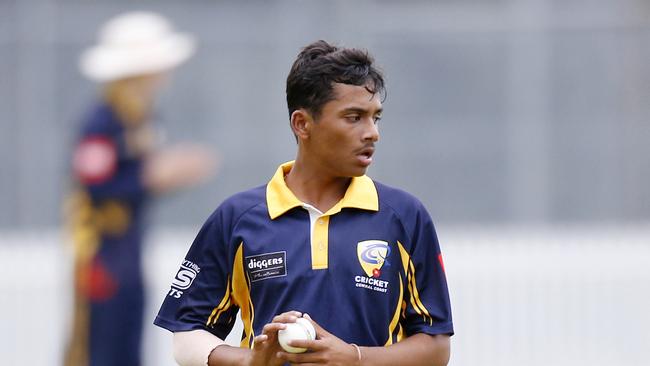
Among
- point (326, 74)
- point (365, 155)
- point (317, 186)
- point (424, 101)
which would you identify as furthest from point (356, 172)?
point (424, 101)

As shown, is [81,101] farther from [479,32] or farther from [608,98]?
[608,98]

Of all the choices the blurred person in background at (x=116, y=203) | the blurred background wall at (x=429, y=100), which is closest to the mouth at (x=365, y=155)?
the blurred person in background at (x=116, y=203)

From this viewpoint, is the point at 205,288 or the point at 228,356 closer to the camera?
the point at 228,356

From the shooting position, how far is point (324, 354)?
334 cm

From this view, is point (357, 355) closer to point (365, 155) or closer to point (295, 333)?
point (295, 333)

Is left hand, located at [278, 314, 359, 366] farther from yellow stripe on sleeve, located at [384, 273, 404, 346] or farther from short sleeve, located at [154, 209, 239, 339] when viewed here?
short sleeve, located at [154, 209, 239, 339]

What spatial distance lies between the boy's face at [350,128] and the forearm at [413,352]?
0.45 meters

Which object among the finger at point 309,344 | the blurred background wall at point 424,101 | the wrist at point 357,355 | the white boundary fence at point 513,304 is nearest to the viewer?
the finger at point 309,344

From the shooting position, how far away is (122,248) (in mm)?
6918

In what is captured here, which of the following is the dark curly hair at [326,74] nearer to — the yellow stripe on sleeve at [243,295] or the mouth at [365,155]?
the mouth at [365,155]

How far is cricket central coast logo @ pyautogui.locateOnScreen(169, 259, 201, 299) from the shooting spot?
3.68m

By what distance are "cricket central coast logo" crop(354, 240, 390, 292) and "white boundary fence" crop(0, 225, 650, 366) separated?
4549 mm

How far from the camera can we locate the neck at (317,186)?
3.68 meters

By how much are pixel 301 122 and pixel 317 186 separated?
17cm
